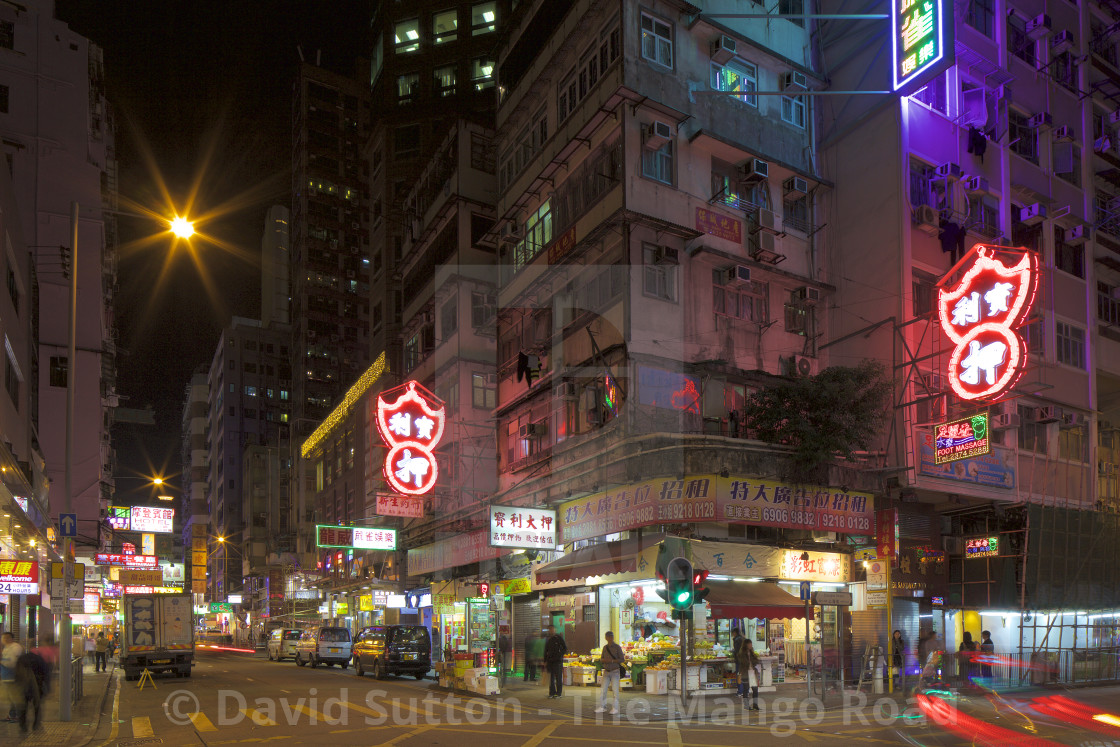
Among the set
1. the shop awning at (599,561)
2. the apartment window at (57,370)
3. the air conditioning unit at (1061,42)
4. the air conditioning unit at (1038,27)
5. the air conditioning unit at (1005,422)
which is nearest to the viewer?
the shop awning at (599,561)

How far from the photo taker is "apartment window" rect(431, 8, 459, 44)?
5478 centimetres

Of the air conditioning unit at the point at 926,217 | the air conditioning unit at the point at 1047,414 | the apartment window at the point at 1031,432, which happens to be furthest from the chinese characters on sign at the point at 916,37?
the air conditioning unit at the point at 1047,414

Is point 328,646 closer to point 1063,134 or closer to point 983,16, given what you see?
point 983,16

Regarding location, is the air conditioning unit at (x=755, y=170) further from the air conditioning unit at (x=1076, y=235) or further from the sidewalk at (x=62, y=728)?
the sidewalk at (x=62, y=728)

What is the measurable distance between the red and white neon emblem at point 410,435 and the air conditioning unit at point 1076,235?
21.9m

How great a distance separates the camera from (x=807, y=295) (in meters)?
27.8

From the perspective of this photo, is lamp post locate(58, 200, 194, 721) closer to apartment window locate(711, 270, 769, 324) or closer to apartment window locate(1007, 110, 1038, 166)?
apartment window locate(711, 270, 769, 324)

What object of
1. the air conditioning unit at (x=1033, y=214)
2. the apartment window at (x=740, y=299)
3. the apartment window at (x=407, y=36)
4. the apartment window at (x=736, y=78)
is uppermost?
the apartment window at (x=407, y=36)

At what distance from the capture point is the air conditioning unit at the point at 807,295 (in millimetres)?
27859

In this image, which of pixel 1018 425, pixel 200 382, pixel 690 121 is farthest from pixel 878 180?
pixel 200 382

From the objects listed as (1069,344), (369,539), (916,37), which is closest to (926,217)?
(916,37)

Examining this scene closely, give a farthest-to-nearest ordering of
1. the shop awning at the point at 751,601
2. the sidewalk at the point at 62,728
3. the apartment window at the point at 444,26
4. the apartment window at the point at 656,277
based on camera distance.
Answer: the apartment window at the point at 444,26 → the apartment window at the point at 656,277 → the shop awning at the point at 751,601 → the sidewalk at the point at 62,728

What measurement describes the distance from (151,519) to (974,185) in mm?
44981

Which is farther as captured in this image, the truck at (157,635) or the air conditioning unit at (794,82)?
the truck at (157,635)
